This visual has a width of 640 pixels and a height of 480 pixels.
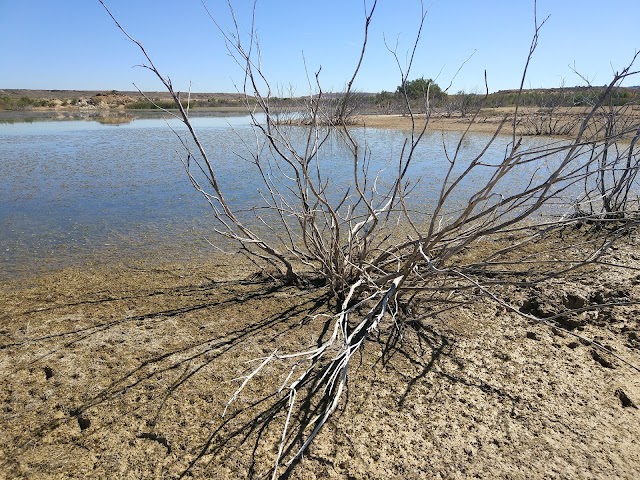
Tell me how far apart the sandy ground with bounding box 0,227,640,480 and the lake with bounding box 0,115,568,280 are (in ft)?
4.12

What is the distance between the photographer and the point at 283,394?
2180mm

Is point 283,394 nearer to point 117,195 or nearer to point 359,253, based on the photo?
point 359,253

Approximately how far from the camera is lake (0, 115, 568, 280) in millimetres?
4852

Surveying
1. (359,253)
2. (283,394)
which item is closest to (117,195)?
(359,253)

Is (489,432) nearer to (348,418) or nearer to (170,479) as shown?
(348,418)

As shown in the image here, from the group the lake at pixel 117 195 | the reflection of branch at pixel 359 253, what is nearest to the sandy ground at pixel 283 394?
the reflection of branch at pixel 359 253

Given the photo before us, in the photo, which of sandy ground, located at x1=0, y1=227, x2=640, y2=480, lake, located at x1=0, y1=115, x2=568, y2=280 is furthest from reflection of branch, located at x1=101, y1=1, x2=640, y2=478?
lake, located at x1=0, y1=115, x2=568, y2=280

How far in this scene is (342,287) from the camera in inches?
127

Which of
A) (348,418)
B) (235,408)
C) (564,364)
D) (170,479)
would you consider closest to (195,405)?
(235,408)

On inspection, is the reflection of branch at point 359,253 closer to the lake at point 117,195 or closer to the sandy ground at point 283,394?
the sandy ground at point 283,394

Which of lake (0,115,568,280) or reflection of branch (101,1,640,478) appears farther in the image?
lake (0,115,568,280)

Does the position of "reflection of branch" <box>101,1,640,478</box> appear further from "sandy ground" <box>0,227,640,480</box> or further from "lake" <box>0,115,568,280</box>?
"lake" <box>0,115,568,280</box>

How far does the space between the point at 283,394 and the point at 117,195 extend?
6.52 m

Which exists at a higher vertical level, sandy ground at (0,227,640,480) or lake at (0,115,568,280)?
sandy ground at (0,227,640,480)
